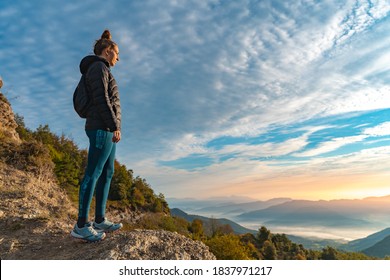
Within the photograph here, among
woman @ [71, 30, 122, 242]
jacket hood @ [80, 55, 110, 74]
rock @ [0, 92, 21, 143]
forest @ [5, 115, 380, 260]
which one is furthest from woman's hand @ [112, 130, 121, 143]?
rock @ [0, 92, 21, 143]

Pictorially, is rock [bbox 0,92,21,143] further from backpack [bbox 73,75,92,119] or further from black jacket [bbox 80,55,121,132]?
black jacket [bbox 80,55,121,132]

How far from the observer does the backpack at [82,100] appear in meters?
4.21

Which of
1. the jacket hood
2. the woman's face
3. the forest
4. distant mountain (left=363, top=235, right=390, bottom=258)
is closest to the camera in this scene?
the jacket hood

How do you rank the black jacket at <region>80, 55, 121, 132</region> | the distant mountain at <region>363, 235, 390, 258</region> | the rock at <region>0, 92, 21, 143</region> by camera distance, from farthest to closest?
the distant mountain at <region>363, 235, 390, 258</region> < the rock at <region>0, 92, 21, 143</region> < the black jacket at <region>80, 55, 121, 132</region>

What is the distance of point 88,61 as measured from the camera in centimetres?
434

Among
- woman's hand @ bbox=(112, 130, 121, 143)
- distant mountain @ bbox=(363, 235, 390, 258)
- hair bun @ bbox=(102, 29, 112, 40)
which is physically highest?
hair bun @ bbox=(102, 29, 112, 40)

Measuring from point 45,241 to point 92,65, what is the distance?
2.92 metres

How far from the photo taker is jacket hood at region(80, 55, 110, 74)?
4.31m

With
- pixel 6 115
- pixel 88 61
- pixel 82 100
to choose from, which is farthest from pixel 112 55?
pixel 6 115

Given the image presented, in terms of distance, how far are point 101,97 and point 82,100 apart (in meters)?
0.36

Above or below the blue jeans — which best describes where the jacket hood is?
above

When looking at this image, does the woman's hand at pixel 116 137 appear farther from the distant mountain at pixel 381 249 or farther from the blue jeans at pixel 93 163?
the distant mountain at pixel 381 249

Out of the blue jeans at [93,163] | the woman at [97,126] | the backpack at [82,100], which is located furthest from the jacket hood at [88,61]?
the blue jeans at [93,163]
